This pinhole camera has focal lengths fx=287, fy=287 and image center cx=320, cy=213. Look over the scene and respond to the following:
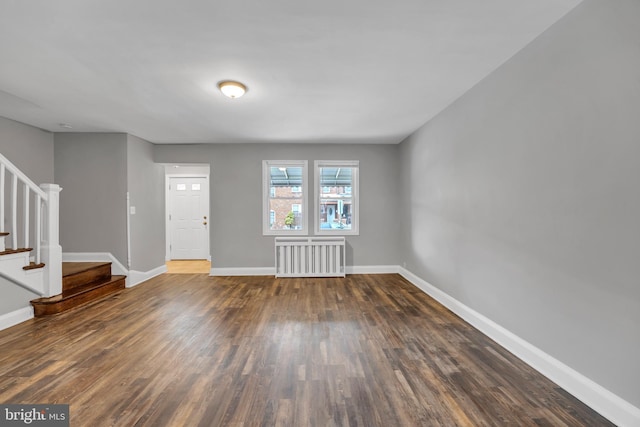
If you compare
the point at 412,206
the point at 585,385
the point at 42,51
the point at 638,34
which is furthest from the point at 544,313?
the point at 42,51

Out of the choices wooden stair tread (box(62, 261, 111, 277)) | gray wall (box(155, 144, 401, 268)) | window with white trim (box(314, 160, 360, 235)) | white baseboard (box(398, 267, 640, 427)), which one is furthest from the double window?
white baseboard (box(398, 267, 640, 427))

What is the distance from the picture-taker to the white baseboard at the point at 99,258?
4.69m

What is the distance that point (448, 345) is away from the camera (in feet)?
8.62

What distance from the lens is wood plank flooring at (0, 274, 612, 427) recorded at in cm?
174

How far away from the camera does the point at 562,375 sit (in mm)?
1990

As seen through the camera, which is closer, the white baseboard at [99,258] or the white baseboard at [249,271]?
the white baseboard at [99,258]

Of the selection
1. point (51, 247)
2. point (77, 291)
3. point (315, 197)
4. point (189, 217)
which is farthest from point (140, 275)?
point (315, 197)

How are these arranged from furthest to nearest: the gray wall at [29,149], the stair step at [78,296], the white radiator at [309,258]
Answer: the white radiator at [309,258] < the gray wall at [29,149] < the stair step at [78,296]

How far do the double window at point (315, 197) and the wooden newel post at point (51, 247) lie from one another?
9.85 ft

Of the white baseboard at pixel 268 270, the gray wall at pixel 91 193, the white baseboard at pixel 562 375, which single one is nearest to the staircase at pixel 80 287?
the gray wall at pixel 91 193

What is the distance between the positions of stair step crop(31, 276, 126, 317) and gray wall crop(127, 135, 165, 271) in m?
0.40

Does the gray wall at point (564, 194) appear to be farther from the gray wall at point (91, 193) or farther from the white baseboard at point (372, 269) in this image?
the gray wall at point (91, 193)

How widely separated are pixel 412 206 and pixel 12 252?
207 inches

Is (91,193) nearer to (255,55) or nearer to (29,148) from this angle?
(29,148)
